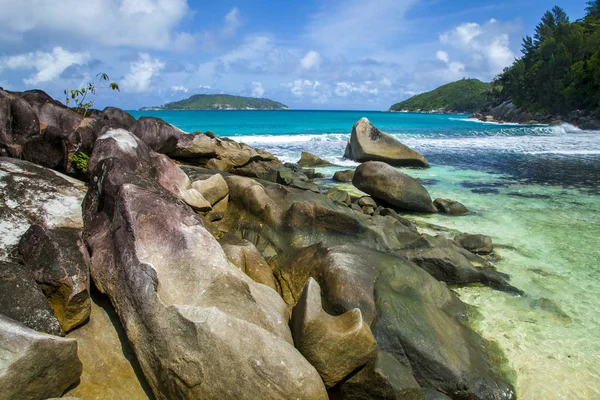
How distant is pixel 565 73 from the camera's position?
6681cm

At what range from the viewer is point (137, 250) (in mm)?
4480

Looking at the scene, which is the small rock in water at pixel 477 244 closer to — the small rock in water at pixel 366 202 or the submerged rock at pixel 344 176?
the small rock in water at pixel 366 202

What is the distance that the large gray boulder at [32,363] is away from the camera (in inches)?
121

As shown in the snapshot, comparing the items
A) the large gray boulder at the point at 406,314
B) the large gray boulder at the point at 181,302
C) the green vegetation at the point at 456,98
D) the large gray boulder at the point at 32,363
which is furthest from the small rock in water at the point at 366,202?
the green vegetation at the point at 456,98

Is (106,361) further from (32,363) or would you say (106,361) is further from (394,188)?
(394,188)

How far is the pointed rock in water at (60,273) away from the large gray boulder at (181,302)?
266mm

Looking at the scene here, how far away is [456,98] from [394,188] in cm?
17171

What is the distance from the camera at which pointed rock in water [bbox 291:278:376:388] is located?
4121mm

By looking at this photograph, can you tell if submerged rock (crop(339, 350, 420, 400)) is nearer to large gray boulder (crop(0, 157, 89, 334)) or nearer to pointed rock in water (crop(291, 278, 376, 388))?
pointed rock in water (crop(291, 278, 376, 388))

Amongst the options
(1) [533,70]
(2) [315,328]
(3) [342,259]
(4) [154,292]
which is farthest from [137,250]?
(1) [533,70]

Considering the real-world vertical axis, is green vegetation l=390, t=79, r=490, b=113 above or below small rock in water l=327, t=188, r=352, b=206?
above

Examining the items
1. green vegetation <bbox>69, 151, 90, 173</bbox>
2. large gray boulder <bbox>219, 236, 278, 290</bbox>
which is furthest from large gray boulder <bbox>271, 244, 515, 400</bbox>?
green vegetation <bbox>69, 151, 90, 173</bbox>

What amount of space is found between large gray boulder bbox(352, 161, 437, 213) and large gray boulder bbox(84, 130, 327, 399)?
8.45 meters

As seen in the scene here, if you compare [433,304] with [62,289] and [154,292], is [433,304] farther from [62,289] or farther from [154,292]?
[62,289]
